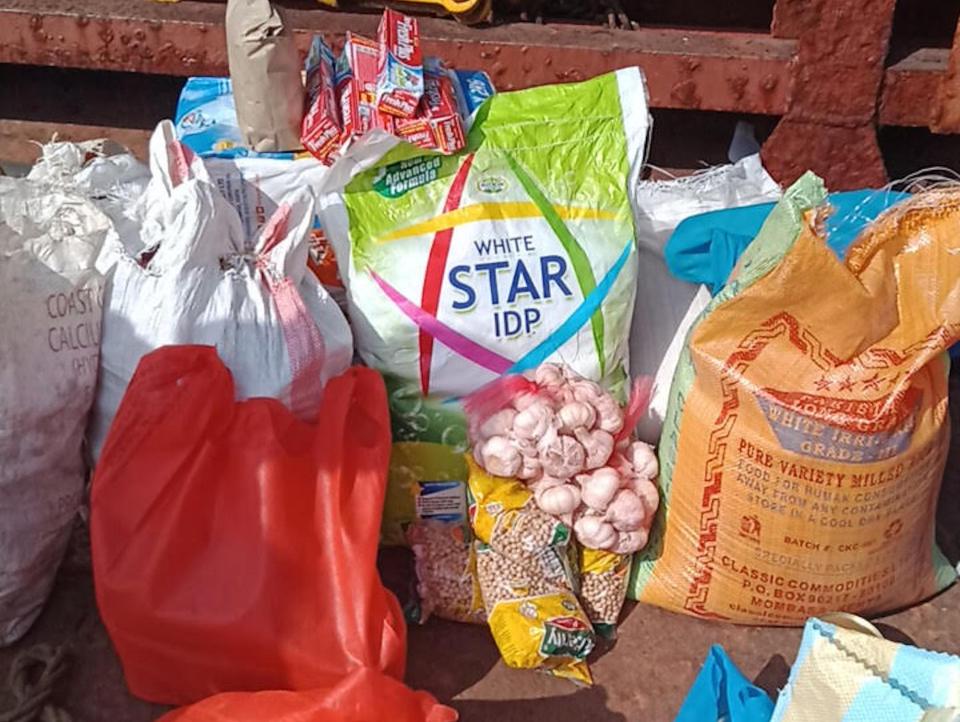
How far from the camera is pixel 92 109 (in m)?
3.02

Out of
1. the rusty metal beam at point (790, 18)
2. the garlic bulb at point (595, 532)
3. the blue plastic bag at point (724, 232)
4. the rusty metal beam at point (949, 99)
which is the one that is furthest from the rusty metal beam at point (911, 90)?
the garlic bulb at point (595, 532)

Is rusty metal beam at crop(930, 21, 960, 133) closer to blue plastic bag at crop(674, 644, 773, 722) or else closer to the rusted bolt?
the rusted bolt

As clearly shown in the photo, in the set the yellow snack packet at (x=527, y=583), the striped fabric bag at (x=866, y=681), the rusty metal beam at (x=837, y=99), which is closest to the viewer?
the striped fabric bag at (x=866, y=681)

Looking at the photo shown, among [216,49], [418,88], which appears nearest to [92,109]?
[216,49]

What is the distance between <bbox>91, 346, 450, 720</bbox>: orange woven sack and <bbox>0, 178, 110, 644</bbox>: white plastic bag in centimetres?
15

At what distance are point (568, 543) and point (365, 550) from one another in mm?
373

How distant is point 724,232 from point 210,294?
93 centimetres

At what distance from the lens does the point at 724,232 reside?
2094 millimetres

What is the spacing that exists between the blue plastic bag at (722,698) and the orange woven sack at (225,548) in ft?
1.52

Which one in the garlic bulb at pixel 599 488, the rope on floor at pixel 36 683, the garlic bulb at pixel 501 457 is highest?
the garlic bulb at pixel 501 457

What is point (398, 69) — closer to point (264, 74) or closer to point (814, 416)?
point (264, 74)

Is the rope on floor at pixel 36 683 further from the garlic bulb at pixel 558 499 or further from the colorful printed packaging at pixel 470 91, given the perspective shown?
the colorful printed packaging at pixel 470 91

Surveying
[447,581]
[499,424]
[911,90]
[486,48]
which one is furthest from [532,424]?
[911,90]

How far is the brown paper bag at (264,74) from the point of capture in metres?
2.04
